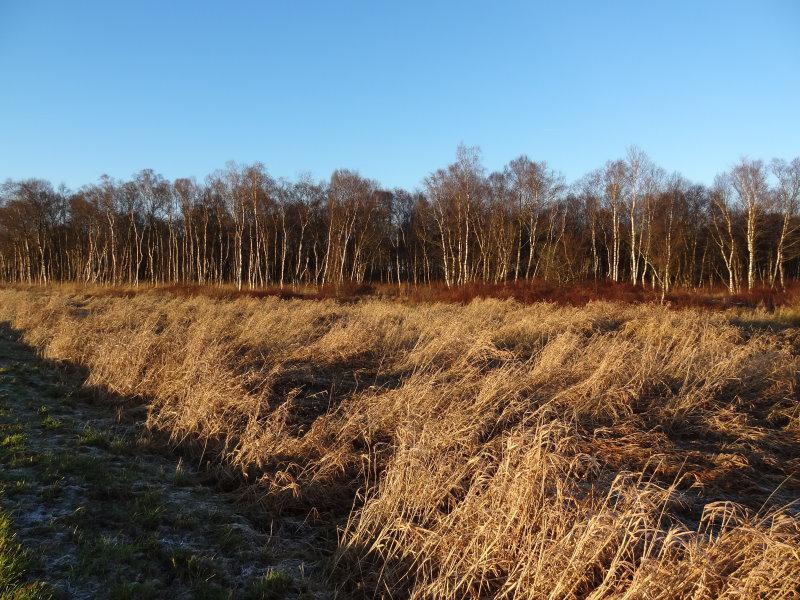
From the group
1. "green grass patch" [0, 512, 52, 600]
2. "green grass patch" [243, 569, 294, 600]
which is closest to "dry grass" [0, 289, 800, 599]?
"green grass patch" [243, 569, 294, 600]

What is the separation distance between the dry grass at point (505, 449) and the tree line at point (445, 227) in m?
23.2

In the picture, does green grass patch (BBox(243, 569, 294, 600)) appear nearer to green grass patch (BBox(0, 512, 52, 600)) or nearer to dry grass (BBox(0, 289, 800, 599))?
dry grass (BBox(0, 289, 800, 599))

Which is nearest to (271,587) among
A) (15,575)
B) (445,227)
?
(15,575)

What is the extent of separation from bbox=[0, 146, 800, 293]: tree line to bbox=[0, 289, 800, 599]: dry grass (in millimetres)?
23227

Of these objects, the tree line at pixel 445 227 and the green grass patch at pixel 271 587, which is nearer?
the green grass patch at pixel 271 587

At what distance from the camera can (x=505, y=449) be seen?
3844 millimetres

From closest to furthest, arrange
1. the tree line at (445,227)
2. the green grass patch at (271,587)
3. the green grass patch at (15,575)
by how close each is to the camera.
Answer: the green grass patch at (15,575) → the green grass patch at (271,587) → the tree line at (445,227)

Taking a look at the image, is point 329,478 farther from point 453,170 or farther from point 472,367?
point 453,170

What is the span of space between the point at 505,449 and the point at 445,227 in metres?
31.7

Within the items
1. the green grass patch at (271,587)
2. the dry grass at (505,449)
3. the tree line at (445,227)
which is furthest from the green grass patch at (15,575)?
the tree line at (445,227)

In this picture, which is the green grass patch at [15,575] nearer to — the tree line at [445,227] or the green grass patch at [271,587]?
the green grass patch at [271,587]

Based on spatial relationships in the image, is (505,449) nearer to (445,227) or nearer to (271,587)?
(271,587)

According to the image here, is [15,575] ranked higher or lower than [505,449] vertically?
lower

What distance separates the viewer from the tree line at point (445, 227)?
109 feet
